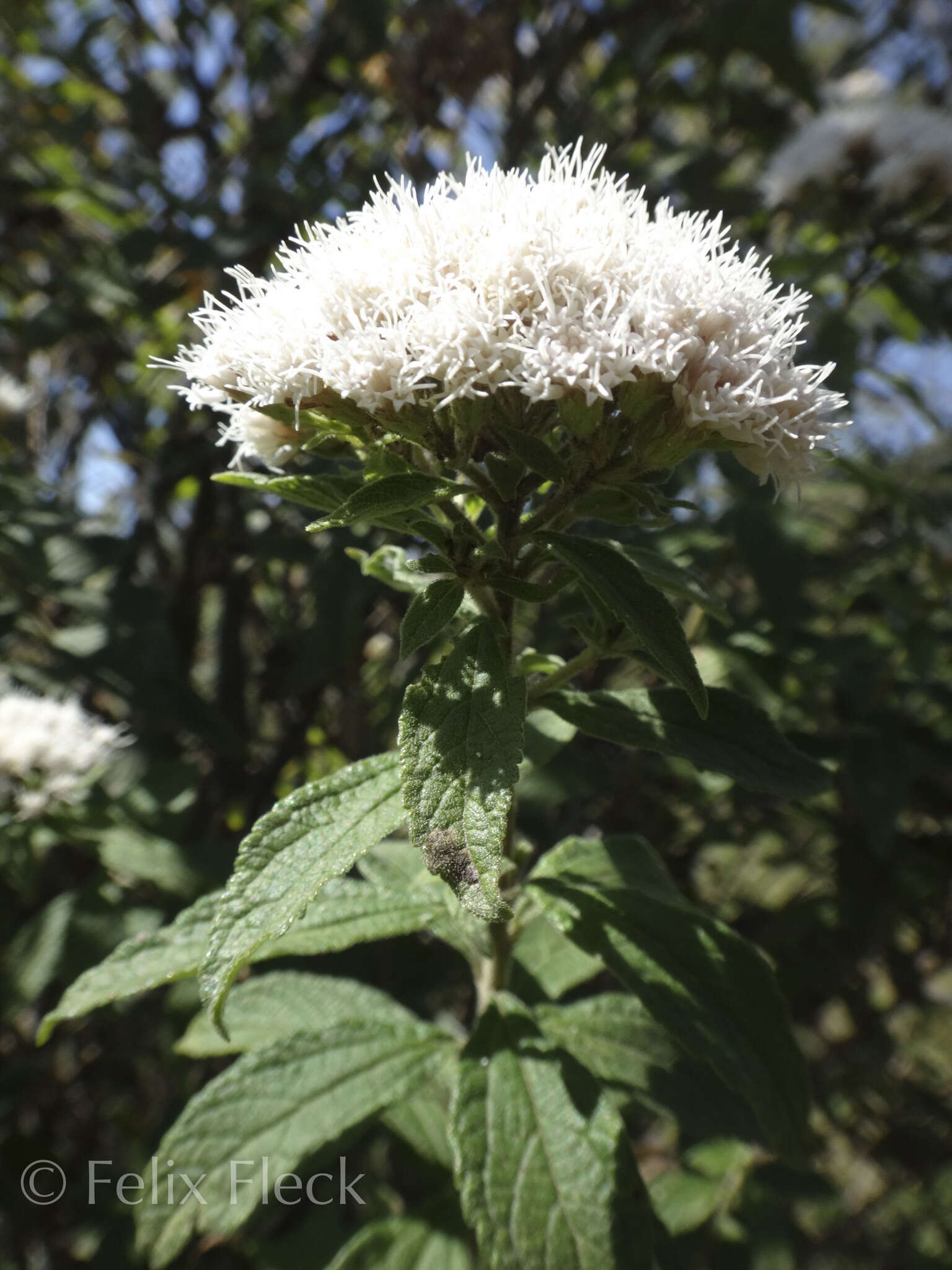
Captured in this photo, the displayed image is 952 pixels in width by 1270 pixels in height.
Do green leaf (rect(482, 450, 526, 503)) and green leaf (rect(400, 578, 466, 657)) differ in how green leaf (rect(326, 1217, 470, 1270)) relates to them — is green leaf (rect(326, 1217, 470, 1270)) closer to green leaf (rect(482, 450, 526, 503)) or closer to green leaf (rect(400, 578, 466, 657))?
green leaf (rect(400, 578, 466, 657))

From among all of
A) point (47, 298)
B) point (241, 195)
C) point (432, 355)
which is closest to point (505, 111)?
point (241, 195)

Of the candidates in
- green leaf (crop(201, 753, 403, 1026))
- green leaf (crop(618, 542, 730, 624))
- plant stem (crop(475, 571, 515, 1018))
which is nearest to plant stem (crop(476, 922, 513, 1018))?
plant stem (crop(475, 571, 515, 1018))

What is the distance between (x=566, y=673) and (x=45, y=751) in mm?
1094

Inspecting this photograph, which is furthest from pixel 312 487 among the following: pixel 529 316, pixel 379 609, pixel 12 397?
pixel 12 397

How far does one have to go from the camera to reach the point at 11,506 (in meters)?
1.89

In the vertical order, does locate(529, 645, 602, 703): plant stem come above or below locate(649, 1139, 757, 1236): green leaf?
above

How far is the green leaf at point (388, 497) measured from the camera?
0.83 metres

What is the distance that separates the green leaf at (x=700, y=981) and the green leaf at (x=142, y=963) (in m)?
0.38

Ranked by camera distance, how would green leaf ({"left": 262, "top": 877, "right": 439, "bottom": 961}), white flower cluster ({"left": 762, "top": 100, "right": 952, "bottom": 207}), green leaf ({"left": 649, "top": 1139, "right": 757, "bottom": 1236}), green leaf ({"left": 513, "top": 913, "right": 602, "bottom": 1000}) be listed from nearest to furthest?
green leaf ({"left": 262, "top": 877, "right": 439, "bottom": 961}) → green leaf ({"left": 513, "top": 913, "right": 602, "bottom": 1000}) → green leaf ({"left": 649, "top": 1139, "right": 757, "bottom": 1236}) → white flower cluster ({"left": 762, "top": 100, "right": 952, "bottom": 207})

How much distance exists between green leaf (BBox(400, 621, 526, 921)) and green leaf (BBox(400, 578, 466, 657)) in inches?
1.5

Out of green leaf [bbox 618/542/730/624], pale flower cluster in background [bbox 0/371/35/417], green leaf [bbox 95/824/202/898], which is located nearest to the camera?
green leaf [bbox 618/542/730/624]

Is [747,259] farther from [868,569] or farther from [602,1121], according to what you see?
[868,569]

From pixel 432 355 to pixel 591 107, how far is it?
216 centimetres

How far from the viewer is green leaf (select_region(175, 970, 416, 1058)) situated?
52.6 inches
